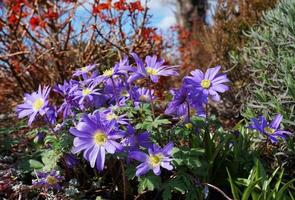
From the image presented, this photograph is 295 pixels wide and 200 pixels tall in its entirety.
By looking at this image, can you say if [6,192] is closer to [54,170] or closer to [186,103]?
[54,170]

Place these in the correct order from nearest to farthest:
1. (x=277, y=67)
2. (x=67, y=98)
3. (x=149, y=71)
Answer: (x=149, y=71) → (x=67, y=98) → (x=277, y=67)

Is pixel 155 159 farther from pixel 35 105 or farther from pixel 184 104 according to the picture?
pixel 35 105

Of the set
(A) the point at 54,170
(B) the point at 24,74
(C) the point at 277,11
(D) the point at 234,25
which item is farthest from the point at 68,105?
(D) the point at 234,25

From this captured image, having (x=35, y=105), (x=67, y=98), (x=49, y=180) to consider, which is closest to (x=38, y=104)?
(x=35, y=105)

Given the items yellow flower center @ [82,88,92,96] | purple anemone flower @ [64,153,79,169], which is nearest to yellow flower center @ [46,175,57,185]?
purple anemone flower @ [64,153,79,169]

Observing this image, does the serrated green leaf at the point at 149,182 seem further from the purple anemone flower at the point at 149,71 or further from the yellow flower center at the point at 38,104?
the yellow flower center at the point at 38,104
